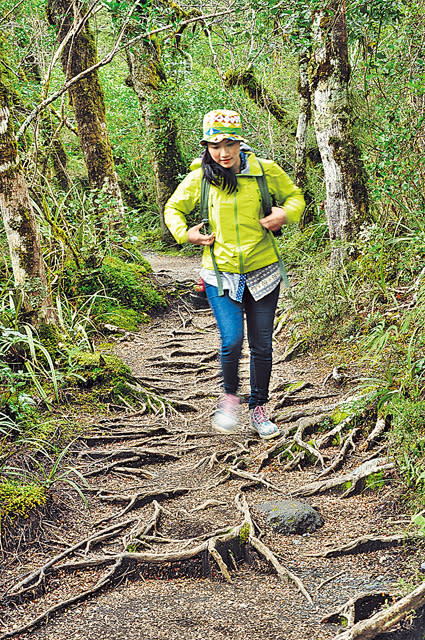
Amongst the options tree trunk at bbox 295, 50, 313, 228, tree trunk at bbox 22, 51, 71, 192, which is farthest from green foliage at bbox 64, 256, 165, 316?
tree trunk at bbox 295, 50, 313, 228

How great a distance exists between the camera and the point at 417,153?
19.4 feet

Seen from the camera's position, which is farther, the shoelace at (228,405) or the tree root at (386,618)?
the shoelace at (228,405)

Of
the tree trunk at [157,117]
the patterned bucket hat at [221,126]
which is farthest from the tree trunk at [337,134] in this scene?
the tree trunk at [157,117]

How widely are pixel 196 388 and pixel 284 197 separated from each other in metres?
3.15

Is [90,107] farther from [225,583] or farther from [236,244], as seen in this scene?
[225,583]

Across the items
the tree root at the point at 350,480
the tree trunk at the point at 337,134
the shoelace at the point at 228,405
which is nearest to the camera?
the tree root at the point at 350,480

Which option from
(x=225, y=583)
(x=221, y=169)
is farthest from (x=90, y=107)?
(x=225, y=583)

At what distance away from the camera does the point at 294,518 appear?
3576 millimetres

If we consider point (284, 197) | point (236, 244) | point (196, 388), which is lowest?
point (196, 388)

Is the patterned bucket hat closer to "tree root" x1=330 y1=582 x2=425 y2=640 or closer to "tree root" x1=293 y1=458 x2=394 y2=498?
"tree root" x1=293 y1=458 x2=394 y2=498

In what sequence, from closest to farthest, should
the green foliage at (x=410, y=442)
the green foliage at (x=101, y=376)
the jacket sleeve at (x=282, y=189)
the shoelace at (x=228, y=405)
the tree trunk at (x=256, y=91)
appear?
the green foliage at (x=410, y=442)
the jacket sleeve at (x=282, y=189)
the shoelace at (x=228, y=405)
the green foliage at (x=101, y=376)
the tree trunk at (x=256, y=91)

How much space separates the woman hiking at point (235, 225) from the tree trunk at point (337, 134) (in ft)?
9.56

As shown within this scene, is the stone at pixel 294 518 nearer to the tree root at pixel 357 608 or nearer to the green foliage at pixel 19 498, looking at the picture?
the tree root at pixel 357 608

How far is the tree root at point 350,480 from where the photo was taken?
382cm
